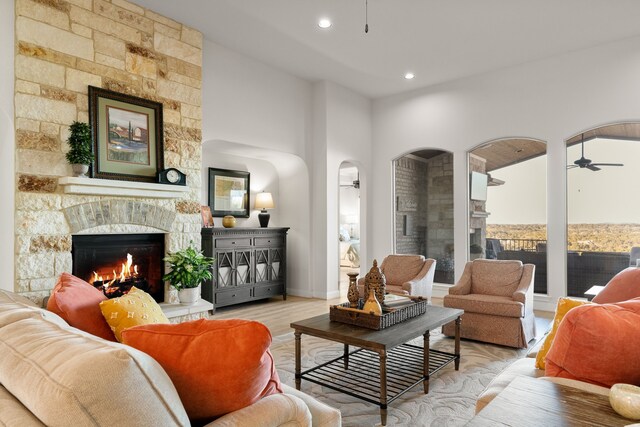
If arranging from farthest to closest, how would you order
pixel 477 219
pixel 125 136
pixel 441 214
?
pixel 441 214
pixel 477 219
pixel 125 136

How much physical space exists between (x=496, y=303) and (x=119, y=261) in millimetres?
3793

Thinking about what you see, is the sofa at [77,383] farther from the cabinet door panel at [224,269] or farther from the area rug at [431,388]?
the cabinet door panel at [224,269]

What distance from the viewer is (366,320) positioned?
2.92 metres

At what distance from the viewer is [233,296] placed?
5.69 metres

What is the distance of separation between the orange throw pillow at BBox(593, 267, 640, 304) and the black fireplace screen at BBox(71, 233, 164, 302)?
4.07 m

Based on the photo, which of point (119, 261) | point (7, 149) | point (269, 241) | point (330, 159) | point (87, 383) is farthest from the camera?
point (330, 159)

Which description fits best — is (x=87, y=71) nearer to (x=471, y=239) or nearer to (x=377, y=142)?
(x=377, y=142)

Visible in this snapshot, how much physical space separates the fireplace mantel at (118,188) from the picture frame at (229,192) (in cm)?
153

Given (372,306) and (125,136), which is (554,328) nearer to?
(372,306)

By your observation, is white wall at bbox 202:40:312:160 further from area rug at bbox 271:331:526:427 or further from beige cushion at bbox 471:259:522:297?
beige cushion at bbox 471:259:522:297

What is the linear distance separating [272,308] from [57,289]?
3882mm

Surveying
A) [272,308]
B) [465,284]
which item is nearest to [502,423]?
[465,284]

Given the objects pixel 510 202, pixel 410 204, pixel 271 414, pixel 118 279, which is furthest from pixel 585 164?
pixel 118 279

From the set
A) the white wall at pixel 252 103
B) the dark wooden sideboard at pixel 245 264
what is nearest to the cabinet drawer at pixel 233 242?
the dark wooden sideboard at pixel 245 264
